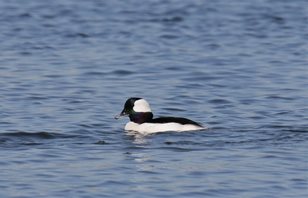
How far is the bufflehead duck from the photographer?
18047 millimetres

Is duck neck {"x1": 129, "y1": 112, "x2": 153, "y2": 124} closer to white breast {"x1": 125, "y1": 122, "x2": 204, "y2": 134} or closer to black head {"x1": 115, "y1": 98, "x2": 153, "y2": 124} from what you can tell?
black head {"x1": 115, "y1": 98, "x2": 153, "y2": 124}

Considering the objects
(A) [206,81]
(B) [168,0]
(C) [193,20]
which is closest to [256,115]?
(A) [206,81]

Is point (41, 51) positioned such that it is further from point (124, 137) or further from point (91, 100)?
point (124, 137)

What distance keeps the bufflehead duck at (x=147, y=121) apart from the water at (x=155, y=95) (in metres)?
0.17

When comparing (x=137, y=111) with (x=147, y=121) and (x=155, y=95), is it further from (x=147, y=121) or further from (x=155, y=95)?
(x=155, y=95)

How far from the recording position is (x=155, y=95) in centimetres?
2188

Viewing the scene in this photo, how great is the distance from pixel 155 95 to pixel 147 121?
9.34 ft

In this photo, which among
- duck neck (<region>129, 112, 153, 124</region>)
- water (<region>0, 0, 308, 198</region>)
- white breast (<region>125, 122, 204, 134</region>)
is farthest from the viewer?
duck neck (<region>129, 112, 153, 124</region>)

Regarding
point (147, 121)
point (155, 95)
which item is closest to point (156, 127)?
point (147, 121)

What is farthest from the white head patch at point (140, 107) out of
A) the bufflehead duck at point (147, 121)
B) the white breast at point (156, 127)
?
the white breast at point (156, 127)

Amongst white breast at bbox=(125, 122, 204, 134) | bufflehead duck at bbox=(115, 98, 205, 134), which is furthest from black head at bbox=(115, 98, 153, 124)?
white breast at bbox=(125, 122, 204, 134)

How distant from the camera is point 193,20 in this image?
109ft

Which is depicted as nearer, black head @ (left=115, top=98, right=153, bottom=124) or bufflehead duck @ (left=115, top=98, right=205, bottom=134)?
bufflehead duck @ (left=115, top=98, right=205, bottom=134)

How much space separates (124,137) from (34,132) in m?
1.32
